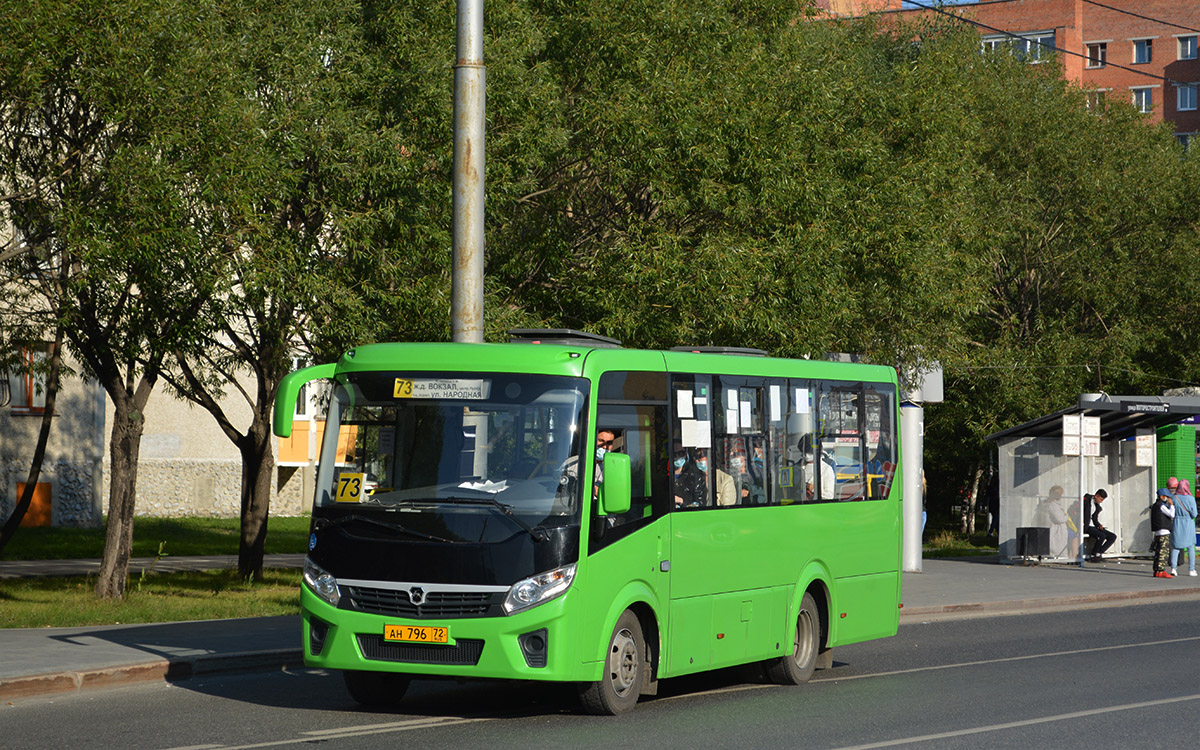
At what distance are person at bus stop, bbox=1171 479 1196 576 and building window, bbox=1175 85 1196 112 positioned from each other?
198 feet

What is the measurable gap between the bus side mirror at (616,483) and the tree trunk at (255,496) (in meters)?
14.4

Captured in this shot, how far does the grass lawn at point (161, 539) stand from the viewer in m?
31.8

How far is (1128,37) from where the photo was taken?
84.2m

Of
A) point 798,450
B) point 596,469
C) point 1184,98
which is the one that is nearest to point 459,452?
point 596,469

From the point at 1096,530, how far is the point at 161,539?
2061cm

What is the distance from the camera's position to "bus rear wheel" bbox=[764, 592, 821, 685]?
1339 cm

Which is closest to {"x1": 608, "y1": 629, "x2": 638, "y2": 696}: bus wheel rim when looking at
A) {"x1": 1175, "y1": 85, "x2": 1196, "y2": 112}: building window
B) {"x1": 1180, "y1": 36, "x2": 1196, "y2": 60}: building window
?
{"x1": 1175, "y1": 85, "x2": 1196, "y2": 112}: building window

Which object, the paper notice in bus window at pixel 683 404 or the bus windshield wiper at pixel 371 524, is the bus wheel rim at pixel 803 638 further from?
the bus windshield wiper at pixel 371 524

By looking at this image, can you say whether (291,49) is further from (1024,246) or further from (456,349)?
(1024,246)

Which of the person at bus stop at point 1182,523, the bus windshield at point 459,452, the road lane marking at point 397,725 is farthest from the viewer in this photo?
the person at bus stop at point 1182,523

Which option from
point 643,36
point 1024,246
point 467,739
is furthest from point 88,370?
point 1024,246

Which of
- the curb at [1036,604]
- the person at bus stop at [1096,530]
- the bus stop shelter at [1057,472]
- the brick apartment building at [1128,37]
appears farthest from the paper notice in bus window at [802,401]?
the brick apartment building at [1128,37]

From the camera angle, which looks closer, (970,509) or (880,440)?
(880,440)

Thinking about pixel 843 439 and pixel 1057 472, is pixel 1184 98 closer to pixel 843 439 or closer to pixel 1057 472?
pixel 1057 472
